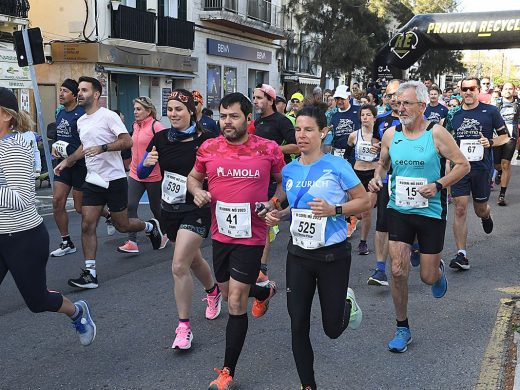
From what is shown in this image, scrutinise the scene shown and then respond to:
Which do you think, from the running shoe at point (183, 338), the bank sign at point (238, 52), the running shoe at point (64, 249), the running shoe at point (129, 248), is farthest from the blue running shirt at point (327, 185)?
the bank sign at point (238, 52)

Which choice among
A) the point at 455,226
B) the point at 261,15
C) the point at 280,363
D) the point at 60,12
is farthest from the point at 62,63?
the point at 280,363

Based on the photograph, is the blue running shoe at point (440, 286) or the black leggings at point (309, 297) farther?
the blue running shoe at point (440, 286)

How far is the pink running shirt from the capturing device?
4.06 metres

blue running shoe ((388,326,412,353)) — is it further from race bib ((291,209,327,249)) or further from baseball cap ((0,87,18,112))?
baseball cap ((0,87,18,112))

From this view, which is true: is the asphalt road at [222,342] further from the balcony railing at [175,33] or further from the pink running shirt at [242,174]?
the balcony railing at [175,33]

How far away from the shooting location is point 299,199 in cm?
378

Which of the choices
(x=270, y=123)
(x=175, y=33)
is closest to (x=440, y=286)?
(x=270, y=123)

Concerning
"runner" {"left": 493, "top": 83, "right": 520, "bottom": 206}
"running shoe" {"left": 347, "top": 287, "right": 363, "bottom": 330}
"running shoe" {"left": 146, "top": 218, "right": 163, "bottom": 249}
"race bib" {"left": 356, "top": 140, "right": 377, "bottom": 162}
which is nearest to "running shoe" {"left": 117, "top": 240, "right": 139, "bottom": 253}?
"running shoe" {"left": 146, "top": 218, "right": 163, "bottom": 249}

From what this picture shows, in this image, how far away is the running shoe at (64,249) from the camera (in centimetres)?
752

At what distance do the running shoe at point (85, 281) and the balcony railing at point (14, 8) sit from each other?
47.0 ft

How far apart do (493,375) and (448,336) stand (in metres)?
0.77

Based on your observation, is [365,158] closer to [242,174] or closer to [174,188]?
[174,188]

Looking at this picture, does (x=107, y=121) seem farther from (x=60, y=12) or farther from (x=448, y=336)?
(x=60, y=12)

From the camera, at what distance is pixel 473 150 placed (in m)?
7.62
